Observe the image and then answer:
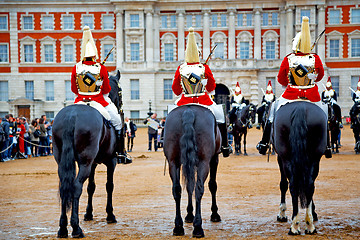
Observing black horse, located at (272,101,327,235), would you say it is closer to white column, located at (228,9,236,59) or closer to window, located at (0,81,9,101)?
white column, located at (228,9,236,59)

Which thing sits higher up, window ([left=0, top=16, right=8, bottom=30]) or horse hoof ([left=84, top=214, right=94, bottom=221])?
window ([left=0, top=16, right=8, bottom=30])

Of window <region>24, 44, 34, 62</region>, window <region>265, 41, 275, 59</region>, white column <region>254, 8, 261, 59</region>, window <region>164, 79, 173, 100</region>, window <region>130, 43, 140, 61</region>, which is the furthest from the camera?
window <region>24, 44, 34, 62</region>

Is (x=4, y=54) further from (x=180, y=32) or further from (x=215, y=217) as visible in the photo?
(x=215, y=217)

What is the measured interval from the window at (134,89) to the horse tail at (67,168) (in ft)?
137

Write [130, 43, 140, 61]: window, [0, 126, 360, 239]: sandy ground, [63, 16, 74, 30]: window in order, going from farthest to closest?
1. [63, 16, 74, 30]: window
2. [130, 43, 140, 61]: window
3. [0, 126, 360, 239]: sandy ground

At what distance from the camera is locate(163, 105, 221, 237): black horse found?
6.72 m

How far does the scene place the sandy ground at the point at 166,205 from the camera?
274 inches

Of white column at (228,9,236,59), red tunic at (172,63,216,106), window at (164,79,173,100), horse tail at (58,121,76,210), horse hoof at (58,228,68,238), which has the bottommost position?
horse hoof at (58,228,68,238)

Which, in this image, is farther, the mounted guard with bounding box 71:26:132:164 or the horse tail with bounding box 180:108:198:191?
the mounted guard with bounding box 71:26:132:164

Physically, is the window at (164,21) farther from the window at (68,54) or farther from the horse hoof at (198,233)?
the horse hoof at (198,233)

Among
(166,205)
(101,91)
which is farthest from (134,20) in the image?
(101,91)

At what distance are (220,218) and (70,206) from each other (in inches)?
103

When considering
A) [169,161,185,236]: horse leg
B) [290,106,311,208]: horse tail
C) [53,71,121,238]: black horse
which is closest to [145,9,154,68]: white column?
[53,71,121,238]: black horse

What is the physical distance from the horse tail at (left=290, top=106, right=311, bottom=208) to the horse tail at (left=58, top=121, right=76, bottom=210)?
3.28 metres
